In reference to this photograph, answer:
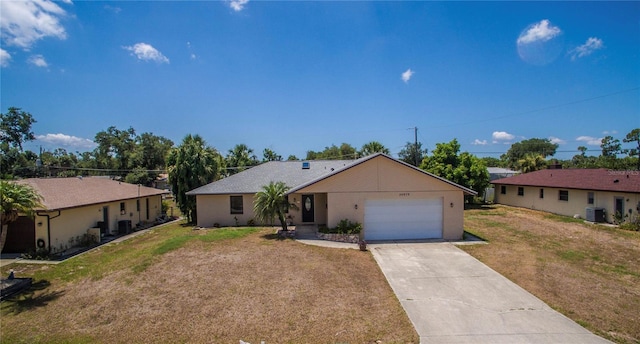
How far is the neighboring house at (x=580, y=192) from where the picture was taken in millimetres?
18922

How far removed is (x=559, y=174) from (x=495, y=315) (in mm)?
25619

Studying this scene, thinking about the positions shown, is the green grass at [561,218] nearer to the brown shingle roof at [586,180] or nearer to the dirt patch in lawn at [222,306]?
the brown shingle roof at [586,180]

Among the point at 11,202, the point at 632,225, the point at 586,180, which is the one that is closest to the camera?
the point at 11,202

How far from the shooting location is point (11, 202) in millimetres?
8805

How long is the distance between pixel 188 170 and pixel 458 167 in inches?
942

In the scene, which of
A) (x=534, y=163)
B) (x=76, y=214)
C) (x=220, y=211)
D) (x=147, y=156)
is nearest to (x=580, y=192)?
(x=534, y=163)

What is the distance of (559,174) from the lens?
85.4ft

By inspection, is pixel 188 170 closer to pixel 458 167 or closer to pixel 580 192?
pixel 458 167

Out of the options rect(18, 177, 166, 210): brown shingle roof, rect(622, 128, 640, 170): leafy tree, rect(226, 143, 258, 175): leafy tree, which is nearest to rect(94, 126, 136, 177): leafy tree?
rect(226, 143, 258, 175): leafy tree

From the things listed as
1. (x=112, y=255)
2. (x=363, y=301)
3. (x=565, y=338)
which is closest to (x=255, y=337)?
(x=363, y=301)

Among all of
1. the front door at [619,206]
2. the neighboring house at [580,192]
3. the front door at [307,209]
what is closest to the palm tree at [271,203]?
the front door at [307,209]

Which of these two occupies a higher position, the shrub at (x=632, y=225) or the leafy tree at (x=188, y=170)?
the leafy tree at (x=188, y=170)

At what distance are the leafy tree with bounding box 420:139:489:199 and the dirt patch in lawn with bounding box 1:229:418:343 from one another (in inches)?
795

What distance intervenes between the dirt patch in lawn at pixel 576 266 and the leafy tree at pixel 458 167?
8.85 metres
